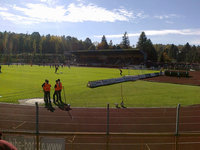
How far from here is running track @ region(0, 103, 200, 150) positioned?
8914 mm

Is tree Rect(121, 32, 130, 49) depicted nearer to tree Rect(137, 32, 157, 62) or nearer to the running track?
tree Rect(137, 32, 157, 62)

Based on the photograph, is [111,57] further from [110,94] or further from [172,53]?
[110,94]

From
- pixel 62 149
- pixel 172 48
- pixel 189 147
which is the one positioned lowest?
pixel 189 147

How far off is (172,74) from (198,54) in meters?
81.9

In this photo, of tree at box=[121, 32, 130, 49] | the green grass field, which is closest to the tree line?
tree at box=[121, 32, 130, 49]

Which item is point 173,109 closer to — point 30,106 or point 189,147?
point 189,147

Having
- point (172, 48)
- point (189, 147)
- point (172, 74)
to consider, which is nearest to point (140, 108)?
point (189, 147)

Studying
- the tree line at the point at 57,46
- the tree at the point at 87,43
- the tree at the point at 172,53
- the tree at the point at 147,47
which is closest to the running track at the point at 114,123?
the tree at the point at 147,47

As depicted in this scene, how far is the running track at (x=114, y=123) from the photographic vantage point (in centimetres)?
891

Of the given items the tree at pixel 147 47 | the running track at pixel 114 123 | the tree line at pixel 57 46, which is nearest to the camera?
the running track at pixel 114 123

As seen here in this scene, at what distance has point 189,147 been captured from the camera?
8.83 meters

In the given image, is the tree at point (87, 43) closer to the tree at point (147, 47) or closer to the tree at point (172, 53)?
the tree at point (147, 47)

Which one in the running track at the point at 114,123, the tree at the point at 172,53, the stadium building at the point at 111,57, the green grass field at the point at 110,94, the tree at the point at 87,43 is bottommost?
the running track at the point at 114,123

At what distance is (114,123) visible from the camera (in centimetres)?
1168
